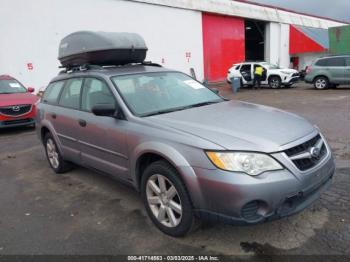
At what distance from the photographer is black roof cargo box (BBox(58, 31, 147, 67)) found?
4949mm

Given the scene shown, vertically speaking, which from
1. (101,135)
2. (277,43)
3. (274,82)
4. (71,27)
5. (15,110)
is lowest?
(274,82)

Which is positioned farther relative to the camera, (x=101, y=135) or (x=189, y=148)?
(x=101, y=135)

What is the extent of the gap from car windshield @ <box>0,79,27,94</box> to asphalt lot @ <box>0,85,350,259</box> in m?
5.57

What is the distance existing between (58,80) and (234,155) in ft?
11.9

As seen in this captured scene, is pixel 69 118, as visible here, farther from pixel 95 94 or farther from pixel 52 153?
pixel 52 153

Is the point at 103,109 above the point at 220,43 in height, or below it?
below

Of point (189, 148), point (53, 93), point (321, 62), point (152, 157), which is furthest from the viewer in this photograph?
point (321, 62)

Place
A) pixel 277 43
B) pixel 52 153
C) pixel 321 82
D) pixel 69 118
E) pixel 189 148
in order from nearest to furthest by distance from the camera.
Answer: pixel 189 148 → pixel 69 118 → pixel 52 153 → pixel 321 82 → pixel 277 43

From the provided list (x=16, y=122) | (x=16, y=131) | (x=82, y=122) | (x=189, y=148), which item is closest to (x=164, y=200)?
(x=189, y=148)

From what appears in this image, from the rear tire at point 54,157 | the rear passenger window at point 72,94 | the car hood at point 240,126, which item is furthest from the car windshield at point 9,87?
the car hood at point 240,126

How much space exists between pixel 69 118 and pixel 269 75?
16247 mm

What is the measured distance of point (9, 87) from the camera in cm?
1052

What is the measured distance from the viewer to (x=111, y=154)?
13.0 feet

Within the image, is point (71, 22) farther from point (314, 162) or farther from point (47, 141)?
point (314, 162)
